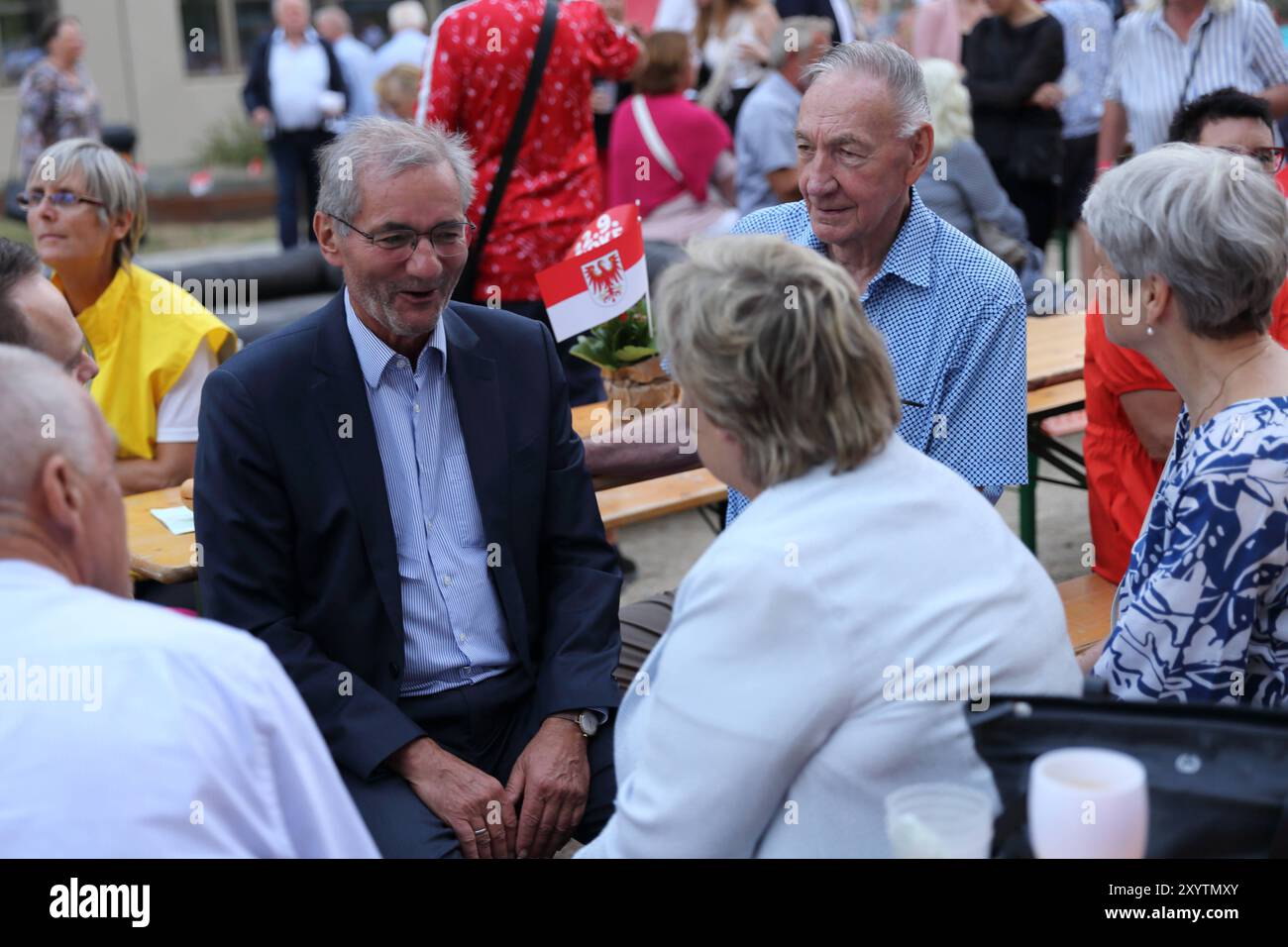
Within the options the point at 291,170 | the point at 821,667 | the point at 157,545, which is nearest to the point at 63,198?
the point at 157,545

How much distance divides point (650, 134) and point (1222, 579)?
16.7ft

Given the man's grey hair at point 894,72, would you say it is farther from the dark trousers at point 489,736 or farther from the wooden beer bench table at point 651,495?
the dark trousers at point 489,736

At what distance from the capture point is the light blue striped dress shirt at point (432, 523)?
267 cm

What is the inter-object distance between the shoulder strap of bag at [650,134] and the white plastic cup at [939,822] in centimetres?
559

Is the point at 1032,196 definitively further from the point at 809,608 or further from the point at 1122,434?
the point at 809,608

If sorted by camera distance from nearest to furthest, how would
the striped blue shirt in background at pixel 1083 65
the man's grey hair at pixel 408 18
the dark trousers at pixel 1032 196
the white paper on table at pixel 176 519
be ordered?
the white paper on table at pixel 176 519 → the dark trousers at pixel 1032 196 → the striped blue shirt in background at pixel 1083 65 → the man's grey hair at pixel 408 18

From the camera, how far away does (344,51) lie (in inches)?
475

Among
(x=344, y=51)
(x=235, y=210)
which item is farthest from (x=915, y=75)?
(x=235, y=210)

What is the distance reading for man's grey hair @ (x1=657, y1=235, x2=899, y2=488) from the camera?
1818 millimetres

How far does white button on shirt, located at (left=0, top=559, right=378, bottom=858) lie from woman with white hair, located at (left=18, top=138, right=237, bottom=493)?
2168mm

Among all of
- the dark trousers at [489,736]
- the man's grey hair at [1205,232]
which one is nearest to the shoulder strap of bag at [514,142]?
the dark trousers at [489,736]

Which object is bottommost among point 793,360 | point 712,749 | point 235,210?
point 235,210
